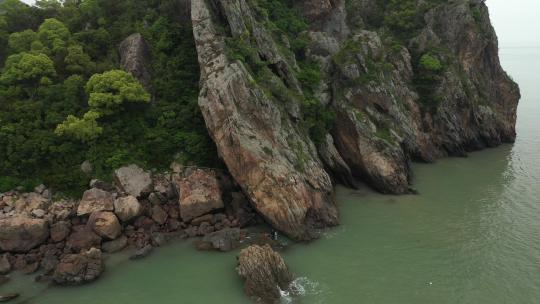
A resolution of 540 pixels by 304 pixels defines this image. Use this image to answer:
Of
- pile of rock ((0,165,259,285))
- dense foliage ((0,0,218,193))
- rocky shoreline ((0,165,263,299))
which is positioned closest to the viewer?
rocky shoreline ((0,165,263,299))

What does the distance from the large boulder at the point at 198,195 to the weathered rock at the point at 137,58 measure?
11.5m

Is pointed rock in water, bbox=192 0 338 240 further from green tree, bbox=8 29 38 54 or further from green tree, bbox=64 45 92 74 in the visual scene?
green tree, bbox=8 29 38 54

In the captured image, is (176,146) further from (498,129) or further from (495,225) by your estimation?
(498,129)

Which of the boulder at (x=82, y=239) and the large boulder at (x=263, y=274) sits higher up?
the boulder at (x=82, y=239)

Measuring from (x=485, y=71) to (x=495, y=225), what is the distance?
108 ft

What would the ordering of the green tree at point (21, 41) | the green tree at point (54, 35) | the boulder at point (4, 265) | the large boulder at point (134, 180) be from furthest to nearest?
the green tree at point (21, 41) < the green tree at point (54, 35) < the large boulder at point (134, 180) < the boulder at point (4, 265)

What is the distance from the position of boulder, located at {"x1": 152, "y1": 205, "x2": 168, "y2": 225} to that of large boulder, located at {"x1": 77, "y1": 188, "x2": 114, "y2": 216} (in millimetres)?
2947

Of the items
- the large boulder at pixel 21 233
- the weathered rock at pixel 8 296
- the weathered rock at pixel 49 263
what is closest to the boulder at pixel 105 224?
the weathered rock at pixel 49 263

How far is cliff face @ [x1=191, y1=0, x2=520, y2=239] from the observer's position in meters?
26.6

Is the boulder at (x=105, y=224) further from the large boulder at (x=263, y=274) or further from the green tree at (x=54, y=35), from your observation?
the green tree at (x=54, y=35)

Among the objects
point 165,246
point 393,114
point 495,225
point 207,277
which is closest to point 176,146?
point 165,246

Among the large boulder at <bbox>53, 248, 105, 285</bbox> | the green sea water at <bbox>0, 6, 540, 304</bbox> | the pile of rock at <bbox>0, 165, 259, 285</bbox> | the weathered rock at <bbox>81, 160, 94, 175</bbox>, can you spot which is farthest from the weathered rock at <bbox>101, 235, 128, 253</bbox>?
the weathered rock at <bbox>81, 160, 94, 175</bbox>

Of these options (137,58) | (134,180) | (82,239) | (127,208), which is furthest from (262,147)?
(137,58)

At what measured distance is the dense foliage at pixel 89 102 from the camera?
27.5m
